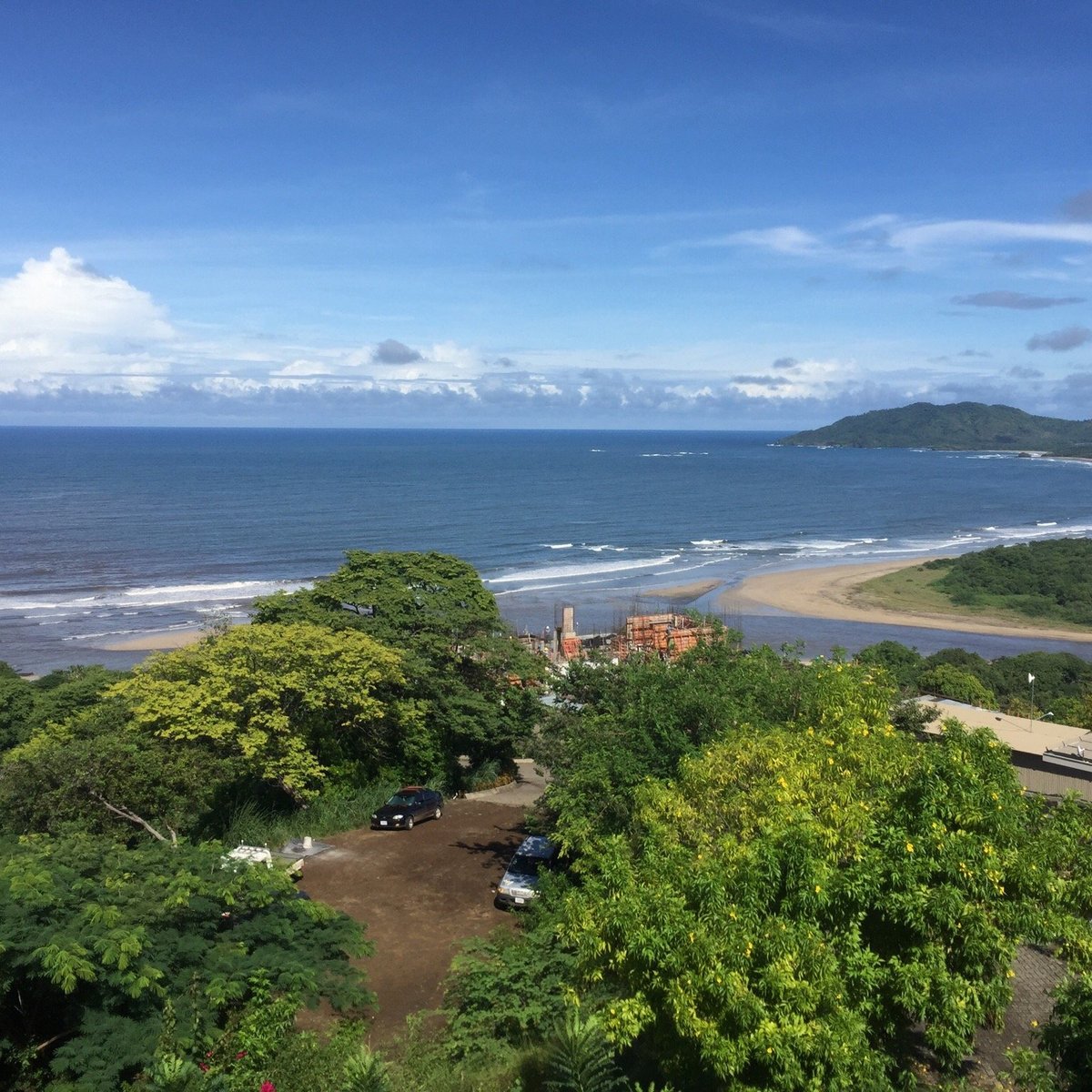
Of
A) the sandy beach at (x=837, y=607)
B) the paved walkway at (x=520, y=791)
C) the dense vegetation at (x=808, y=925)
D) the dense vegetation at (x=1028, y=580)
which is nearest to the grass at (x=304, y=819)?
the paved walkway at (x=520, y=791)

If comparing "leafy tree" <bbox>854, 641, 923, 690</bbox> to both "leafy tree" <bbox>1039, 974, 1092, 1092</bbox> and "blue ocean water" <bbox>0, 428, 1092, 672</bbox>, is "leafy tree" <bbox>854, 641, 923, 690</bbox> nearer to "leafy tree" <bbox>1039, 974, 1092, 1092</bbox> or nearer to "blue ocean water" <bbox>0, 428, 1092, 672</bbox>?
"blue ocean water" <bbox>0, 428, 1092, 672</bbox>

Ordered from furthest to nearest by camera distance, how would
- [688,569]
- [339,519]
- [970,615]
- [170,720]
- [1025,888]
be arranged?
[339,519] < [688,569] < [970,615] < [170,720] < [1025,888]

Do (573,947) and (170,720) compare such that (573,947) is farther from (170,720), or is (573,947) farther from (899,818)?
(170,720)

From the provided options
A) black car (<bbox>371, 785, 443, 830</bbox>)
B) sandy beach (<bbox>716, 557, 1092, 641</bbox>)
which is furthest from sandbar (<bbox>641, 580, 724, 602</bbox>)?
black car (<bbox>371, 785, 443, 830</bbox>)

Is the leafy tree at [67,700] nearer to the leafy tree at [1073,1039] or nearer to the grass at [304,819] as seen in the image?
the grass at [304,819]

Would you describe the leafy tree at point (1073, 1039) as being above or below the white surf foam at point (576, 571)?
above

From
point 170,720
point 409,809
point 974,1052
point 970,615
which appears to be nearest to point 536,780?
point 409,809

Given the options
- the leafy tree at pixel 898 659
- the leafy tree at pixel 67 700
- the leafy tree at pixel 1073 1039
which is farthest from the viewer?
the leafy tree at pixel 898 659
